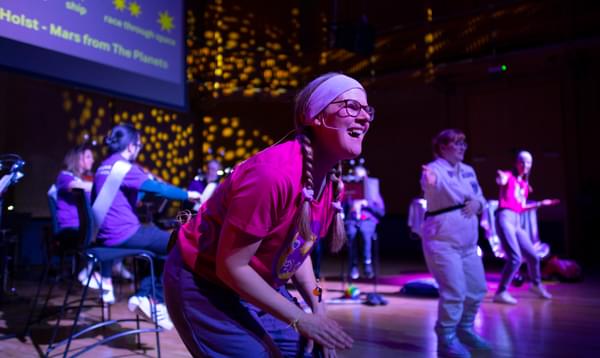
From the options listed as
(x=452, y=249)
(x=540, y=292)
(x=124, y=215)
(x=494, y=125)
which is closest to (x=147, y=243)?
(x=124, y=215)

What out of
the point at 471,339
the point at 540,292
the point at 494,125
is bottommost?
the point at 540,292

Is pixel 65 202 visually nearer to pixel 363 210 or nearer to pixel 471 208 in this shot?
pixel 363 210

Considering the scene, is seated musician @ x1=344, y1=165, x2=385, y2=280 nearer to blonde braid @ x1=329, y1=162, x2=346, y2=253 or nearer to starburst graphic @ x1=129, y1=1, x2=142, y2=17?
starburst graphic @ x1=129, y1=1, x2=142, y2=17

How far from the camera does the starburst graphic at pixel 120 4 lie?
5.27 metres

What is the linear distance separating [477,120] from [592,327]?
6.49 meters

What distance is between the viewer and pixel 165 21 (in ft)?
19.4

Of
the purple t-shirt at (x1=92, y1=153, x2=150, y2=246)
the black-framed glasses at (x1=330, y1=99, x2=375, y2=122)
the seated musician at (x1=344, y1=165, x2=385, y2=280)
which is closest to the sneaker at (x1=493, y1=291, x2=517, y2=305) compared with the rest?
the seated musician at (x1=344, y1=165, x2=385, y2=280)

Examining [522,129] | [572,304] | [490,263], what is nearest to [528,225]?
[572,304]

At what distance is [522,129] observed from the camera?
9594 mm

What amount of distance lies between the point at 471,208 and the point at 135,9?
12.8 feet

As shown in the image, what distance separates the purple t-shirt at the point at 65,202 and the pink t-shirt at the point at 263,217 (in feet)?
12.8

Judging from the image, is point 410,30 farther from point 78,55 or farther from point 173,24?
point 78,55

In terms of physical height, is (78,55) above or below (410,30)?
below

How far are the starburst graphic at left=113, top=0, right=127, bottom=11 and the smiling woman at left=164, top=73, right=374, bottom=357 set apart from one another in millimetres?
4409
